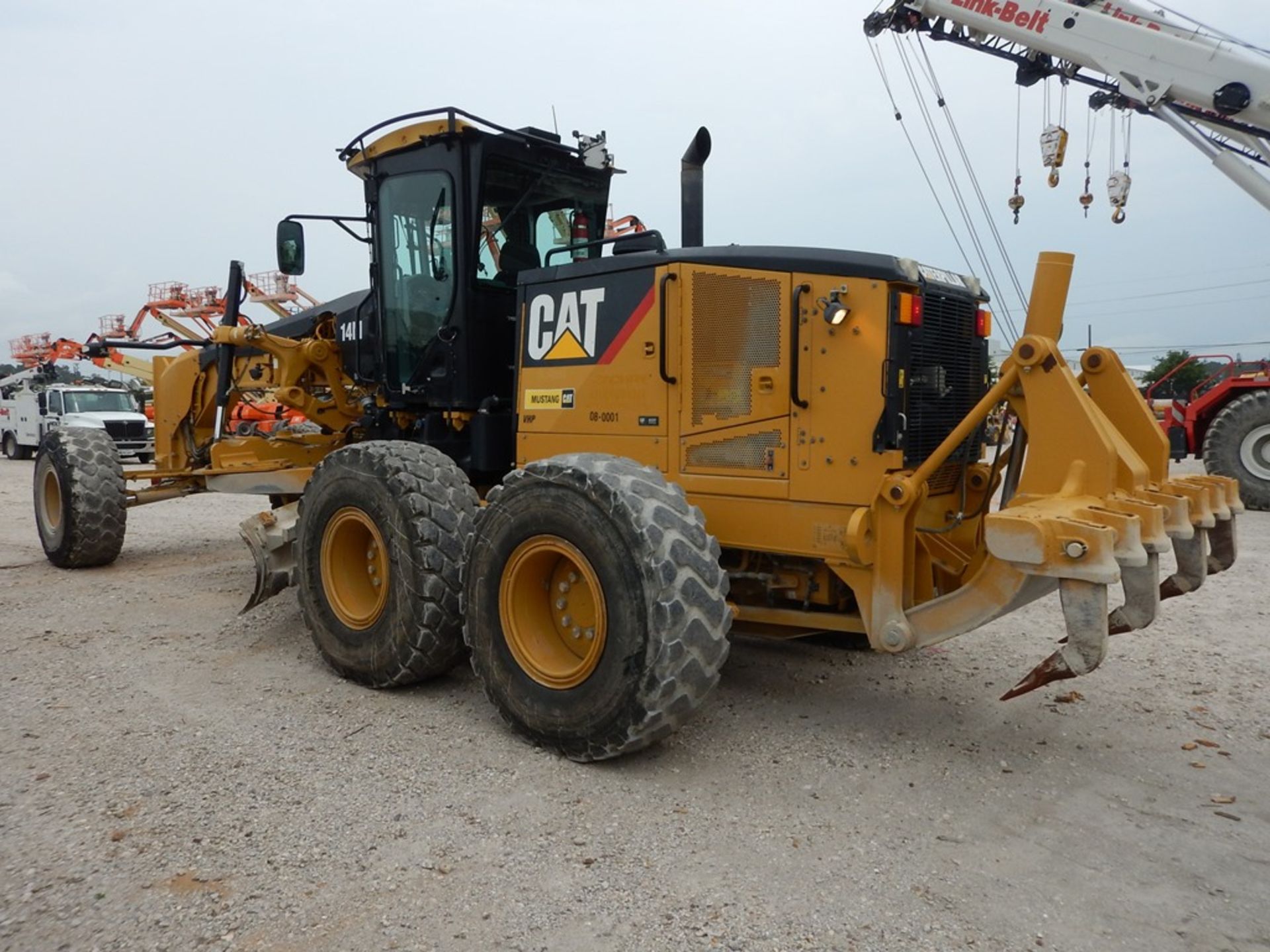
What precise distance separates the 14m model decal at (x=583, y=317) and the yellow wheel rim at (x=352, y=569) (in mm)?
1285

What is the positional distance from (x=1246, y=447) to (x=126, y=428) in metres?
21.8

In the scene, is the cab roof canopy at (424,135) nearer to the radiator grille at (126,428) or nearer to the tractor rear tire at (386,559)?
the tractor rear tire at (386,559)

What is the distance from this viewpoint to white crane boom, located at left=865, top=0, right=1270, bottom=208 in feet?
31.3

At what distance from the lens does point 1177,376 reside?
23.7 m

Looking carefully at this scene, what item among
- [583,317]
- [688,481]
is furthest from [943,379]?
[583,317]

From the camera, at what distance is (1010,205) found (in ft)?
43.6

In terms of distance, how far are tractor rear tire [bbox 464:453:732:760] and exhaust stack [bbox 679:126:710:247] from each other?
1.72 m

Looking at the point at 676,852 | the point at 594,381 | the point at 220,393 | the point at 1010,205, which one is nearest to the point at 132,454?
the point at 220,393

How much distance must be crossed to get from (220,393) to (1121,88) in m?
9.66

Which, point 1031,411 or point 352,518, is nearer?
point 1031,411

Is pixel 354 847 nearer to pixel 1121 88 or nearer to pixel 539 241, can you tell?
pixel 539 241

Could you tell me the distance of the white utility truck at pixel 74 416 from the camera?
2212 cm

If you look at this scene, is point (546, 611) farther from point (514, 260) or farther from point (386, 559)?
point (514, 260)

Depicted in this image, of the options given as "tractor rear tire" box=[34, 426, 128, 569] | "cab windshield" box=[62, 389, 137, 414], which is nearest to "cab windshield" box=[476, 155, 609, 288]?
"tractor rear tire" box=[34, 426, 128, 569]
